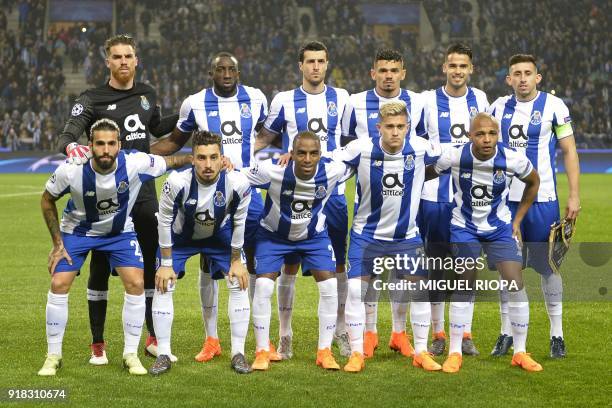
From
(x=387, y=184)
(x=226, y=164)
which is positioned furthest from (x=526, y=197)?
(x=226, y=164)

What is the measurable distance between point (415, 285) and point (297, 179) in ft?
3.64

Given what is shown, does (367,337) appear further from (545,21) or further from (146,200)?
(545,21)

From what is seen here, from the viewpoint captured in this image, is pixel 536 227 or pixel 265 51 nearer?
pixel 536 227

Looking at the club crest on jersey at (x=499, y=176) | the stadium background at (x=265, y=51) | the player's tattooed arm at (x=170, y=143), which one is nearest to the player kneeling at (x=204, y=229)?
the player's tattooed arm at (x=170, y=143)

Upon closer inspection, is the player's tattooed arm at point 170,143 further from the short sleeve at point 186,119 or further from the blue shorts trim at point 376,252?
the blue shorts trim at point 376,252

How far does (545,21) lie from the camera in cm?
3312

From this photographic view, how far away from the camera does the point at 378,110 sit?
7.21 m

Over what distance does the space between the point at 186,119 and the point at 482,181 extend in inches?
87.2

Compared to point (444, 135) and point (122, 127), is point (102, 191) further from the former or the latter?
point (444, 135)

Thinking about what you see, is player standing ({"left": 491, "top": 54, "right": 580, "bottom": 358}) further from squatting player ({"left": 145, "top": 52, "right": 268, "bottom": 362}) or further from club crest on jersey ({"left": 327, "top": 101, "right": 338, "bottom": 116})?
squatting player ({"left": 145, "top": 52, "right": 268, "bottom": 362})

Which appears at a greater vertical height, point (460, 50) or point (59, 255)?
point (460, 50)

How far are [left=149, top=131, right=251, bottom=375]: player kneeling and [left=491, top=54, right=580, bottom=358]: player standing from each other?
1.95m

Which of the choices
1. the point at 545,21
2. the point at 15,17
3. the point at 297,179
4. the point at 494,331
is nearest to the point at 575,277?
the point at 494,331

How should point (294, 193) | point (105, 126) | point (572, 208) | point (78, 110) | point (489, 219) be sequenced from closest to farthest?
1. point (105, 126)
2. point (294, 193)
3. point (489, 219)
4. point (78, 110)
5. point (572, 208)
